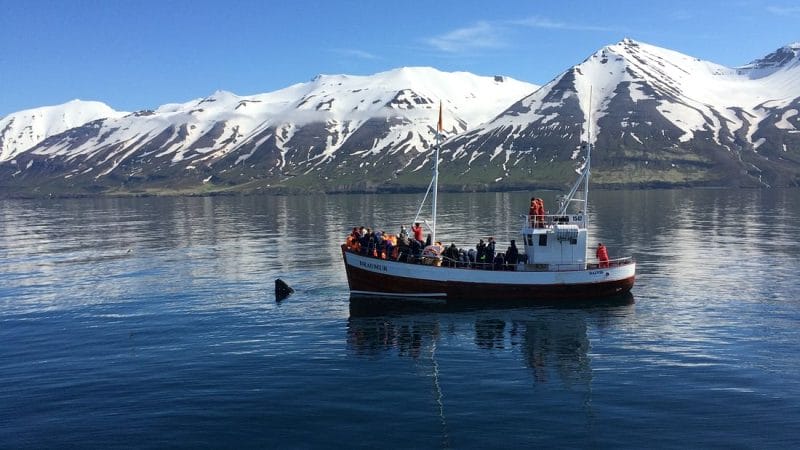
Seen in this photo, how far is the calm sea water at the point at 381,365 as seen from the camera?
25875 millimetres

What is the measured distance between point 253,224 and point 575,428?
384ft

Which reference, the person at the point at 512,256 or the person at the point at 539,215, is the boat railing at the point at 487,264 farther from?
the person at the point at 539,215

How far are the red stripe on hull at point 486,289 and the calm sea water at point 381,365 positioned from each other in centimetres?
225

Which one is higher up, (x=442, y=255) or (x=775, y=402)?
(x=442, y=255)

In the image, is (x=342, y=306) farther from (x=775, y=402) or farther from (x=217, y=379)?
(x=775, y=402)

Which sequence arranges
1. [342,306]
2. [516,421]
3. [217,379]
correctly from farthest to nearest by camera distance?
[342,306], [217,379], [516,421]

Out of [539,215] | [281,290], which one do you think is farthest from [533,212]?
[281,290]

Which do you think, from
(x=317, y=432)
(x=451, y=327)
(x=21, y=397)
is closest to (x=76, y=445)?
(x=21, y=397)

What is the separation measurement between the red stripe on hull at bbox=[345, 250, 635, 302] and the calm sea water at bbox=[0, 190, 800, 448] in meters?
2.25

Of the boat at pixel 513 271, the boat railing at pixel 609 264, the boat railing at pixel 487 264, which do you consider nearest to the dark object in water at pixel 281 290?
the boat at pixel 513 271

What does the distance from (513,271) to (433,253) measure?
6.54 metres

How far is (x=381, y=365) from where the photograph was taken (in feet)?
115

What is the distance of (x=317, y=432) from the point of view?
25656 millimetres

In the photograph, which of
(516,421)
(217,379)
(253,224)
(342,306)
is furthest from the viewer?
(253,224)
